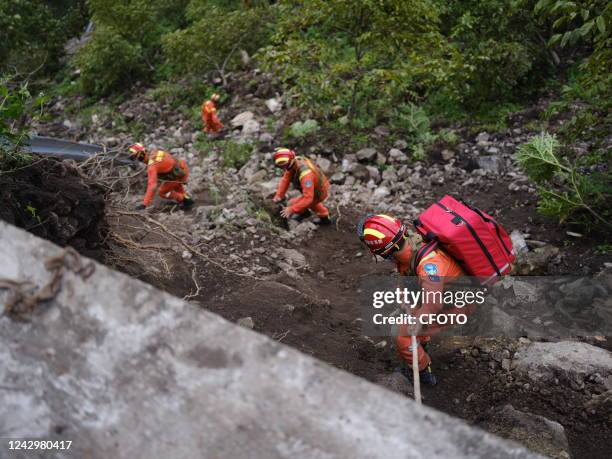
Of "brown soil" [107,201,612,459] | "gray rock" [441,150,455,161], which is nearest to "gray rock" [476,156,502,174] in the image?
"gray rock" [441,150,455,161]

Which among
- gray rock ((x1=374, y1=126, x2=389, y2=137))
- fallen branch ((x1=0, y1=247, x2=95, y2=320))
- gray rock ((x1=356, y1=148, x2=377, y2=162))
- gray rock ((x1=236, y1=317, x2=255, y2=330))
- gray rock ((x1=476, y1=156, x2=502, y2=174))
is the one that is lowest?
gray rock ((x1=356, y1=148, x2=377, y2=162))

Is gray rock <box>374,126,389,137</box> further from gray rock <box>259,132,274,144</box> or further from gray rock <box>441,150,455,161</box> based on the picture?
→ gray rock <box>259,132,274,144</box>

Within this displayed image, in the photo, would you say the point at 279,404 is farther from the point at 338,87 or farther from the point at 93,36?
the point at 93,36

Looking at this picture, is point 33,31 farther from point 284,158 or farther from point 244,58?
point 284,158

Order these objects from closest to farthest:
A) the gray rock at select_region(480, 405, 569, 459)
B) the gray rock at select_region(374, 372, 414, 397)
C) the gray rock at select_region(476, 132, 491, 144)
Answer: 1. the gray rock at select_region(480, 405, 569, 459)
2. the gray rock at select_region(374, 372, 414, 397)
3. the gray rock at select_region(476, 132, 491, 144)

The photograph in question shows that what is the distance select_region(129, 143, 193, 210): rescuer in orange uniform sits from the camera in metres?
7.12

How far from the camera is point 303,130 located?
9.25 metres

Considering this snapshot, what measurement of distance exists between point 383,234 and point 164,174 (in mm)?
4546

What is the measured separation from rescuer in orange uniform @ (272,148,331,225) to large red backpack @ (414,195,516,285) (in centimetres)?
286

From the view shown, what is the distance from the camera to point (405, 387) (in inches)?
152

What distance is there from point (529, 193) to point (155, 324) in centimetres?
650

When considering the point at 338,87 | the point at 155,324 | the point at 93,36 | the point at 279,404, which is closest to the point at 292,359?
the point at 279,404

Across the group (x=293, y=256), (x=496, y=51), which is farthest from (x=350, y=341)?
(x=496, y=51)

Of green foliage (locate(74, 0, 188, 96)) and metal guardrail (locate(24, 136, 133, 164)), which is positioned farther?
green foliage (locate(74, 0, 188, 96))
